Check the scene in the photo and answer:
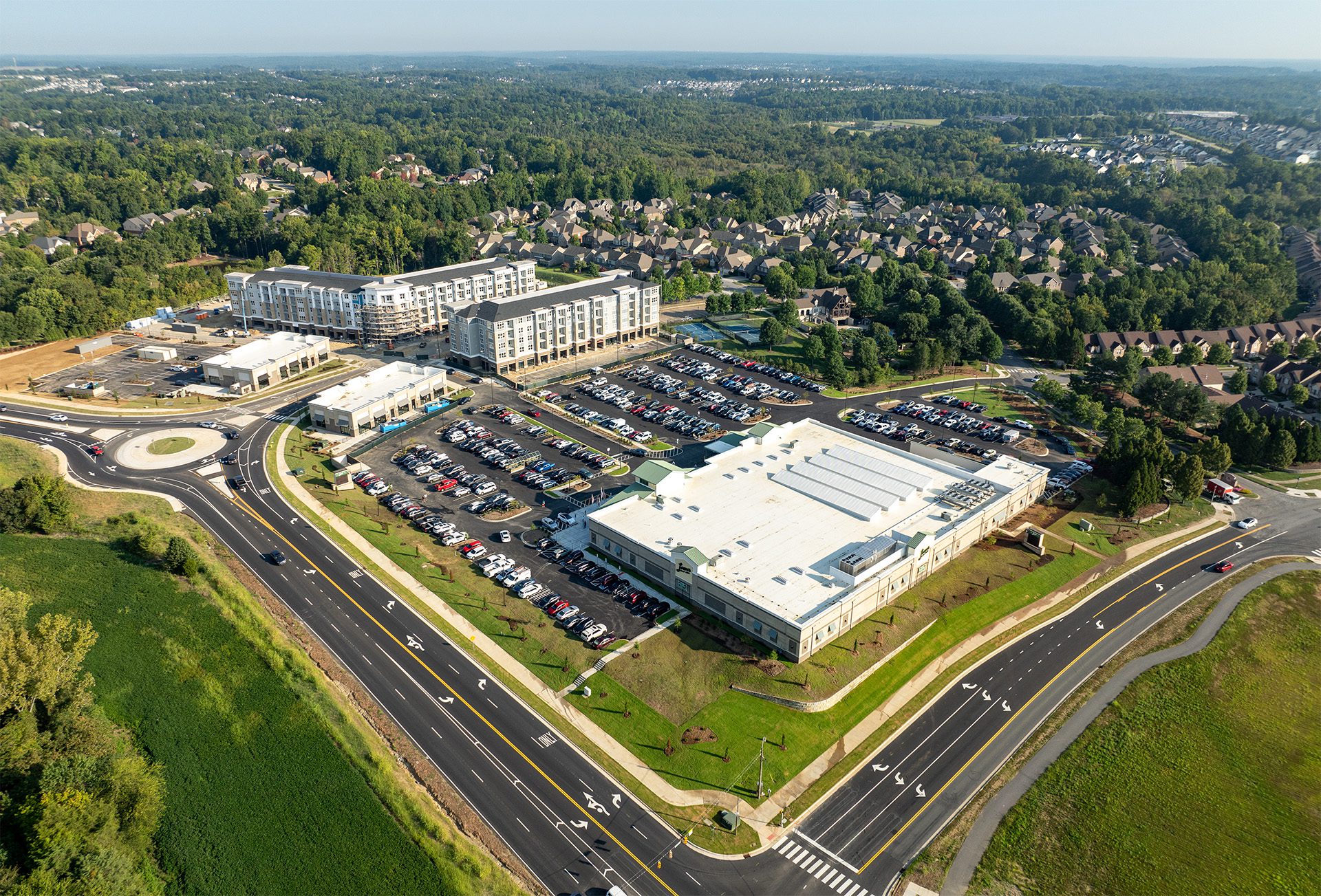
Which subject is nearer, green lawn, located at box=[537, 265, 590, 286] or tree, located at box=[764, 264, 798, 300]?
tree, located at box=[764, 264, 798, 300]

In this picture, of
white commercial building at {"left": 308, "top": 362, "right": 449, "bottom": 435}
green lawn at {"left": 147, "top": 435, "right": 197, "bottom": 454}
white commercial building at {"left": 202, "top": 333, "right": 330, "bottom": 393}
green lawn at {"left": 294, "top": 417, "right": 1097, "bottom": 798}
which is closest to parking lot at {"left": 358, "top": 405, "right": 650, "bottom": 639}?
green lawn at {"left": 294, "top": 417, "right": 1097, "bottom": 798}

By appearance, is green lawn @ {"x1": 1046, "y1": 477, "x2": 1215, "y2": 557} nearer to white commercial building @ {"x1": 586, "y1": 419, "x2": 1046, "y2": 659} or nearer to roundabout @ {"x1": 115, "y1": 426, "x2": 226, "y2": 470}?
white commercial building @ {"x1": 586, "y1": 419, "x2": 1046, "y2": 659}

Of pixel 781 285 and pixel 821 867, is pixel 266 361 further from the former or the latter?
pixel 821 867

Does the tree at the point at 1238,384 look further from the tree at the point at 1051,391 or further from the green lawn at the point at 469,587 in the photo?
the green lawn at the point at 469,587

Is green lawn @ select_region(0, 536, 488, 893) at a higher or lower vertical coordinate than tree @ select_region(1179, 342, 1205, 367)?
lower

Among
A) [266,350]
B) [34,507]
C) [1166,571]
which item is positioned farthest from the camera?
[266,350]

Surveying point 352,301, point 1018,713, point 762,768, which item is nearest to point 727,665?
point 762,768

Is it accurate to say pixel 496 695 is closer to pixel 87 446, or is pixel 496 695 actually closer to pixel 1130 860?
pixel 1130 860

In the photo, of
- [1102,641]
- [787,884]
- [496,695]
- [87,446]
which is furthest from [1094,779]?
[87,446]
